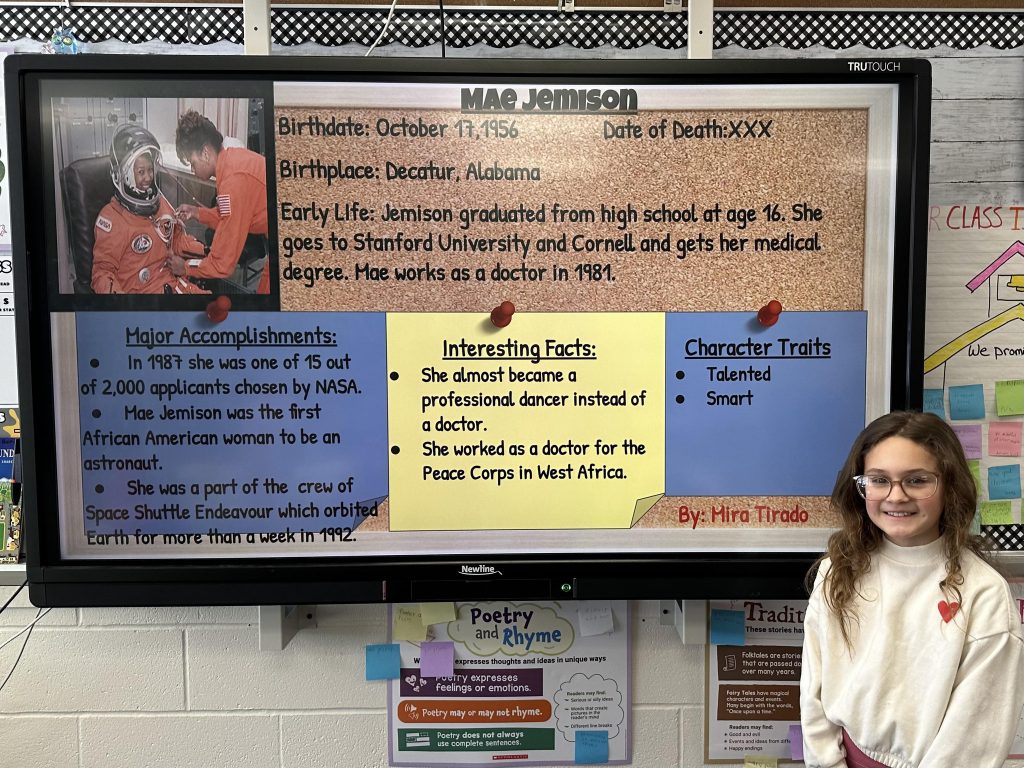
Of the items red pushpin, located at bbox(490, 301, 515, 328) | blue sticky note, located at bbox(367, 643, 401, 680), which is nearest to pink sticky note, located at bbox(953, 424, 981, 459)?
red pushpin, located at bbox(490, 301, 515, 328)

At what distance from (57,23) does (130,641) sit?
1.28 m

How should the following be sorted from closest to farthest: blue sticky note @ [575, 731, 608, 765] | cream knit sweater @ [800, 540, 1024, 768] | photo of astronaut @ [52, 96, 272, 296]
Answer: cream knit sweater @ [800, 540, 1024, 768] < photo of astronaut @ [52, 96, 272, 296] < blue sticky note @ [575, 731, 608, 765]

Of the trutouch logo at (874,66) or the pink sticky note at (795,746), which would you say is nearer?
the trutouch logo at (874,66)

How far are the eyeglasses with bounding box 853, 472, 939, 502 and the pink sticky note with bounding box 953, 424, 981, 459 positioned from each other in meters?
0.49

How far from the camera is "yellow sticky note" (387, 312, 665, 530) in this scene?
1.29 metres

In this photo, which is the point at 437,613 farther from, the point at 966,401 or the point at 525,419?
the point at 966,401

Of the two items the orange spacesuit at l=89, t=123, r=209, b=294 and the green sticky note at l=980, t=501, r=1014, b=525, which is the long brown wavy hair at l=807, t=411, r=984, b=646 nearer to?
the green sticky note at l=980, t=501, r=1014, b=525

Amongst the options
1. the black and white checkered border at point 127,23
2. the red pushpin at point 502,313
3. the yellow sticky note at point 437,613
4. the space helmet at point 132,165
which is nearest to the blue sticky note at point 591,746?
the yellow sticky note at point 437,613

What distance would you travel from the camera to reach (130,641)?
149 cm

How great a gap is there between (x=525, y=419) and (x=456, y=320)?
8.7 inches

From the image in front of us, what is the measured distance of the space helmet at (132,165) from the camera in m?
1.24

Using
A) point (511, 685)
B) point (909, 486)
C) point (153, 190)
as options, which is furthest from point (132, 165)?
point (909, 486)

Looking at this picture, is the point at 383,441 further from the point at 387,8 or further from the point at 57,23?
the point at 57,23

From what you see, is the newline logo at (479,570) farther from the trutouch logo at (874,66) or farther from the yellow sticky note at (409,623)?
the trutouch logo at (874,66)
